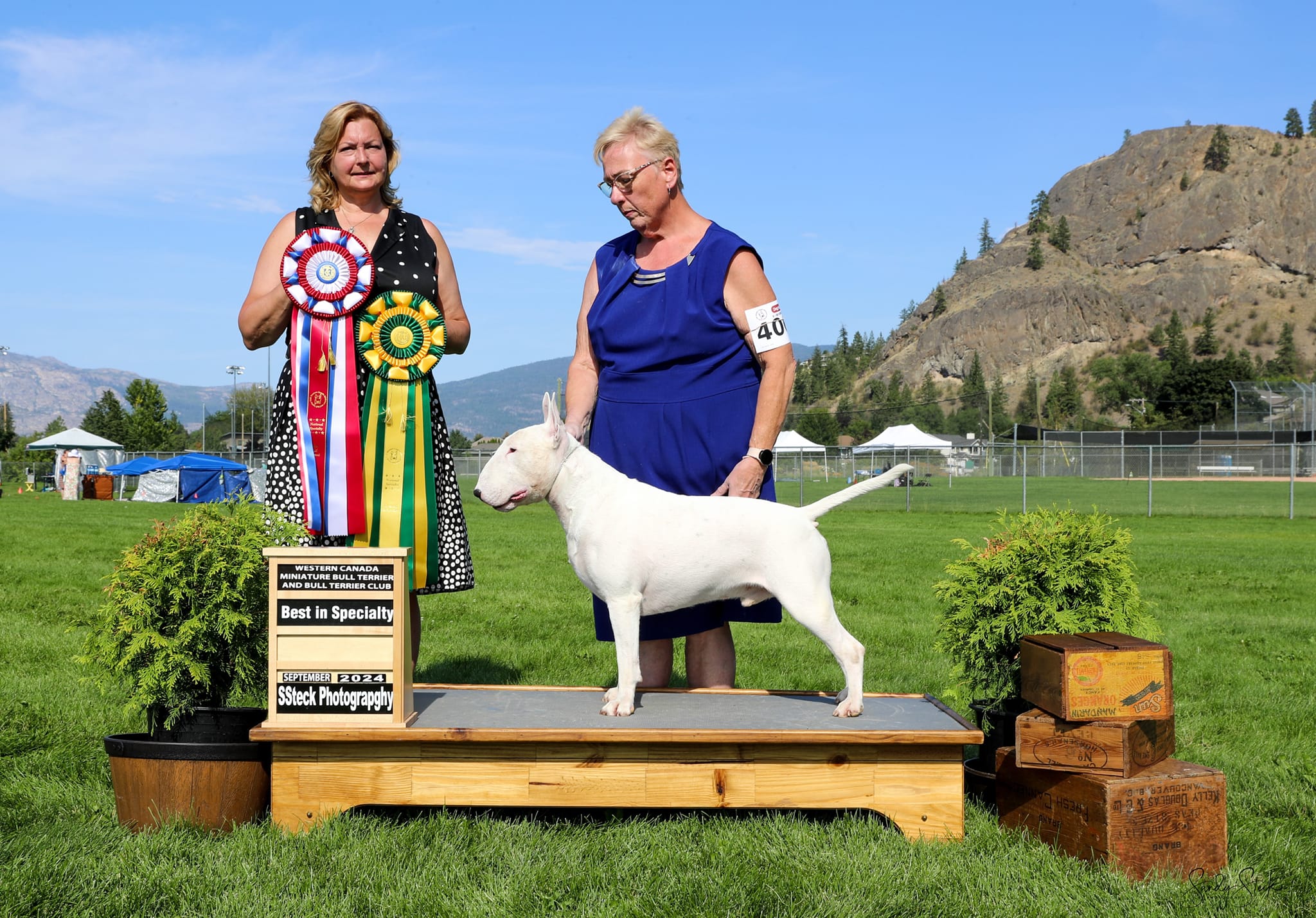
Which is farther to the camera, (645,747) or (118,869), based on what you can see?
(645,747)

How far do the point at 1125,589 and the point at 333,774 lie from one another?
3110 mm

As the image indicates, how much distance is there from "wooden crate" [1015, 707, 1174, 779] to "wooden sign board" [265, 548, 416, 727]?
7.25ft

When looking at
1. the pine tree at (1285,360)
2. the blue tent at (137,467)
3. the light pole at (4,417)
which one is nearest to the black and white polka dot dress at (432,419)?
the blue tent at (137,467)

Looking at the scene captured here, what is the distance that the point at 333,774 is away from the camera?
3.51 metres

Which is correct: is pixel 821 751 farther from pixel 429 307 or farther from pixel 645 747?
pixel 429 307

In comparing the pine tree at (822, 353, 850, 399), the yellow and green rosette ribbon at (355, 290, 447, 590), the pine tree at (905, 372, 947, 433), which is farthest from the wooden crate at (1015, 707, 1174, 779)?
the pine tree at (822, 353, 850, 399)

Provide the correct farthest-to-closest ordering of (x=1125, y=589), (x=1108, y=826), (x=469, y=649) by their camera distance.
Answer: (x=469, y=649) < (x=1125, y=589) < (x=1108, y=826)

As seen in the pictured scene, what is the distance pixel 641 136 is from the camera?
12.8ft

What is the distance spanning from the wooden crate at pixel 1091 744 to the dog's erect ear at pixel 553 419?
1.93 meters

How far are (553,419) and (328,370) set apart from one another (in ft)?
3.37

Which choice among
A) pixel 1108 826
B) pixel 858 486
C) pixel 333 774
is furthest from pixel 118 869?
pixel 1108 826

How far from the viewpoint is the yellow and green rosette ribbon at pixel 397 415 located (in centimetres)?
399

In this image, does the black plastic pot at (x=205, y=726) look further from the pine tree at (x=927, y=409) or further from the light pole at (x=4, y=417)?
the pine tree at (x=927, y=409)

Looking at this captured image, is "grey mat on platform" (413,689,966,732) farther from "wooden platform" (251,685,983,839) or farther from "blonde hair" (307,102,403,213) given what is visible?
"blonde hair" (307,102,403,213)
